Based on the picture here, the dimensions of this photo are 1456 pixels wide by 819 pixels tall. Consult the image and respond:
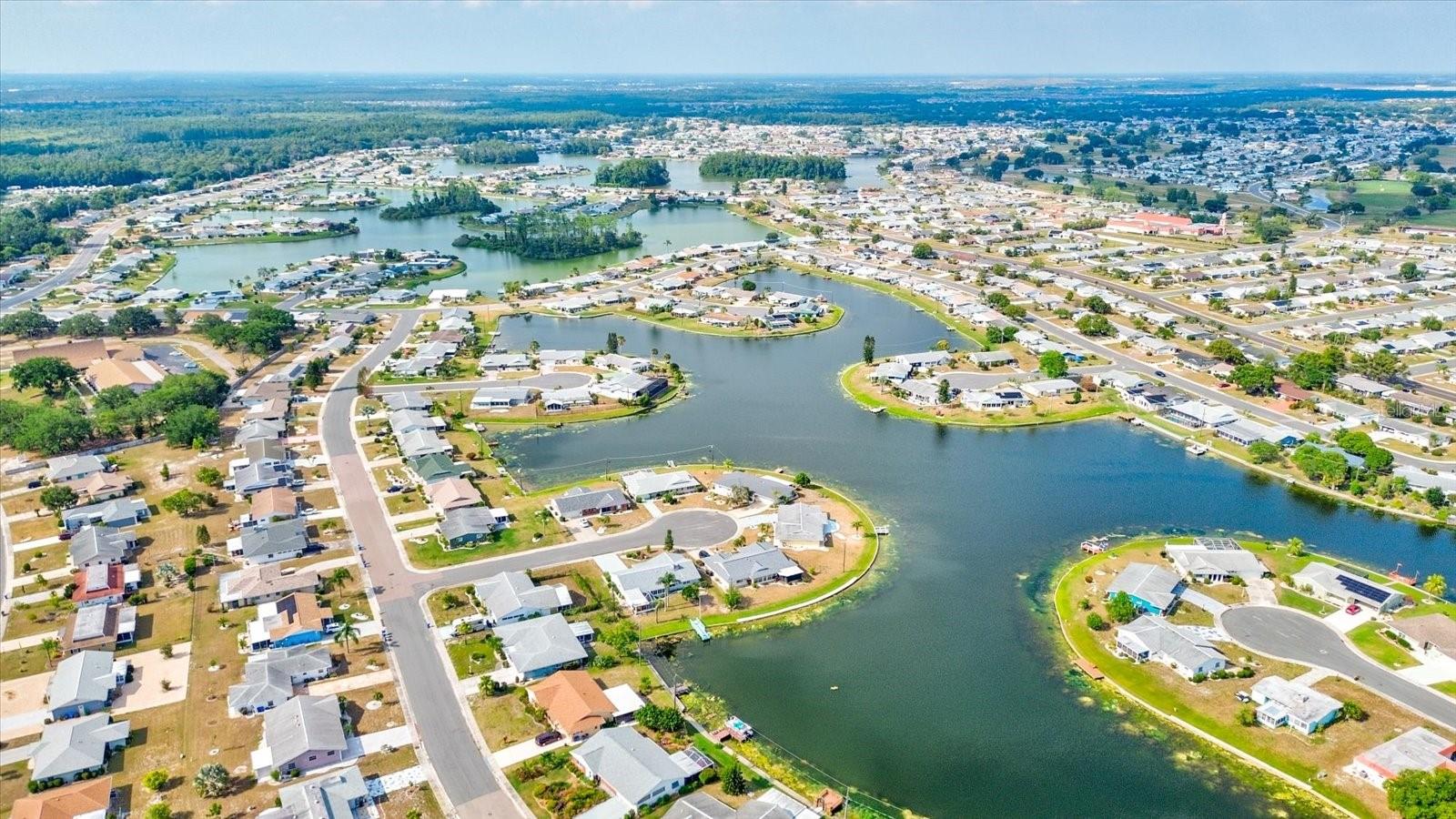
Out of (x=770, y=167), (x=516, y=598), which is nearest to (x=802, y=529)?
(x=516, y=598)

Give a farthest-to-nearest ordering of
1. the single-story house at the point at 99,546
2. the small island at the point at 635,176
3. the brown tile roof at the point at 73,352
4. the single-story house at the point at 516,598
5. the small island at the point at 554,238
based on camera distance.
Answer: the small island at the point at 635,176 → the small island at the point at 554,238 → the brown tile roof at the point at 73,352 → the single-story house at the point at 99,546 → the single-story house at the point at 516,598

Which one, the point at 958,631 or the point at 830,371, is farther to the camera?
the point at 830,371

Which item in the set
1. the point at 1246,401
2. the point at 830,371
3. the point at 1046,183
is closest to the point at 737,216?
the point at 1046,183

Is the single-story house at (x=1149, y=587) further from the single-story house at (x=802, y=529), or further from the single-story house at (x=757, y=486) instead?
the single-story house at (x=757, y=486)

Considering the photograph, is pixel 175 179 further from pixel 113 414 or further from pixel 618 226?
pixel 113 414

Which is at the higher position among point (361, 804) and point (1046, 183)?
point (1046, 183)

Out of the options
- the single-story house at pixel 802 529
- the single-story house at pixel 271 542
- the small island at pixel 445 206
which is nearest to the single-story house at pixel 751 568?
the single-story house at pixel 802 529

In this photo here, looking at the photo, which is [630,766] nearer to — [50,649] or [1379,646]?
[50,649]
